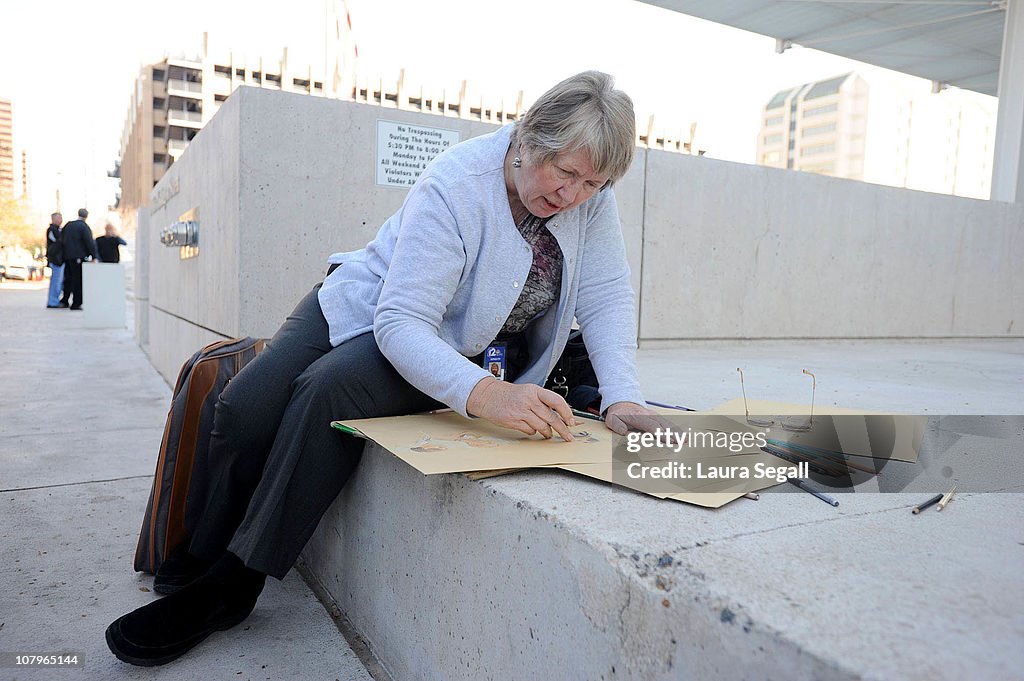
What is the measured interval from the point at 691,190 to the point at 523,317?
2931 mm

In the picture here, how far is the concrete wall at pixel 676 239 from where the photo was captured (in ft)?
9.10

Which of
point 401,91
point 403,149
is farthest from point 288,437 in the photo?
point 401,91

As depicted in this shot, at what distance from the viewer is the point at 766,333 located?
461 centimetres

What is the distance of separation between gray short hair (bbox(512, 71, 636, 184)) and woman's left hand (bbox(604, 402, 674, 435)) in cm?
47

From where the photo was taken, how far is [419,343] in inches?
49.8

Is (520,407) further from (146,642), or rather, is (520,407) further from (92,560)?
(92,560)

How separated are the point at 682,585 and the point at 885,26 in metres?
9.67

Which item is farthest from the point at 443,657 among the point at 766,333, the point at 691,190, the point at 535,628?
the point at 766,333

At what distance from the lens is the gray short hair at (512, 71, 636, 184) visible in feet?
4.25

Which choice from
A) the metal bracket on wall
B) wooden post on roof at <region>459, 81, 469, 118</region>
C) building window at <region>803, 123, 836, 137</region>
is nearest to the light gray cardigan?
the metal bracket on wall

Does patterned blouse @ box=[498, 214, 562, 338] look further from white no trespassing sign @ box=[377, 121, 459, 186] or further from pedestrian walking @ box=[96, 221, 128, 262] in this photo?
pedestrian walking @ box=[96, 221, 128, 262]

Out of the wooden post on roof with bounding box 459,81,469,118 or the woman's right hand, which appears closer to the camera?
the woman's right hand

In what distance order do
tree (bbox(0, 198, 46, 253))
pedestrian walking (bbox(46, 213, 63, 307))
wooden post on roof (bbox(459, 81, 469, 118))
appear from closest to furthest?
1. pedestrian walking (bbox(46, 213, 63, 307))
2. tree (bbox(0, 198, 46, 253))
3. wooden post on roof (bbox(459, 81, 469, 118))

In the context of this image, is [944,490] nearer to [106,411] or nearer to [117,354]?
[106,411]
